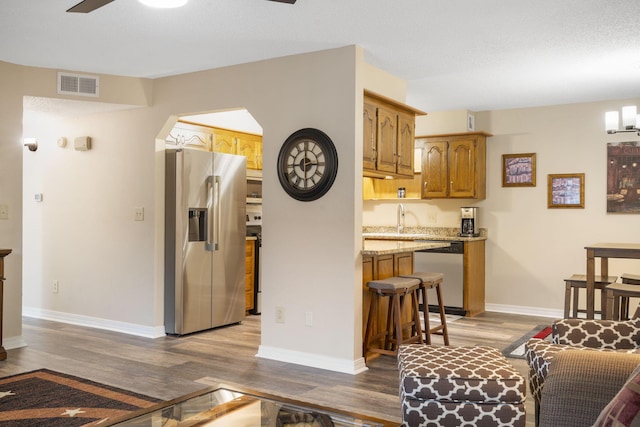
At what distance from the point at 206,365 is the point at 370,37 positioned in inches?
108

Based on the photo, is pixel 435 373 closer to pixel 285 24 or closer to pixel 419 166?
pixel 285 24

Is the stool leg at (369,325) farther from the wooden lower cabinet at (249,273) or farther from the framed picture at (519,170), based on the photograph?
the framed picture at (519,170)

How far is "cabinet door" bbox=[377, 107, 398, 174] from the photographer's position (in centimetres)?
489

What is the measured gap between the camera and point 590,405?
2006 mm

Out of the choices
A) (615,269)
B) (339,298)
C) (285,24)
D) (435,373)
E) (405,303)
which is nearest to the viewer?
(435,373)

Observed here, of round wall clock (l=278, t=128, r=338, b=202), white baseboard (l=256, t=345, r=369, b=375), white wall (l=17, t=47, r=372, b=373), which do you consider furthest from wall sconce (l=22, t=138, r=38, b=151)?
white baseboard (l=256, t=345, r=369, b=375)

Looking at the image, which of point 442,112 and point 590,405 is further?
point 442,112

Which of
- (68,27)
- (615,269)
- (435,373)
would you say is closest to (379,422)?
(435,373)

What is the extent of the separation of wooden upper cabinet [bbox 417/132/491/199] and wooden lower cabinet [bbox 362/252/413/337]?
→ 188 cm

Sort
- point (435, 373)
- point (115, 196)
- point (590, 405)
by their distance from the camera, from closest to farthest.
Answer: point (590, 405), point (435, 373), point (115, 196)

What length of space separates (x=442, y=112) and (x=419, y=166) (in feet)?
2.56

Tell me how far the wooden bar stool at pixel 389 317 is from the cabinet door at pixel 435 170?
8.20ft

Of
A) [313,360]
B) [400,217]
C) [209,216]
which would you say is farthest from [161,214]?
[400,217]

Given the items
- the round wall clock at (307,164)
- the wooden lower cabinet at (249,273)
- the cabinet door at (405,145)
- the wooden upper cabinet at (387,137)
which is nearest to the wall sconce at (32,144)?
the wooden lower cabinet at (249,273)
